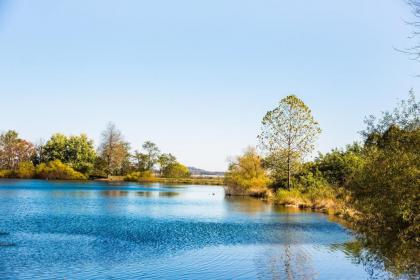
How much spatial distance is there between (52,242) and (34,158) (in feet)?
394

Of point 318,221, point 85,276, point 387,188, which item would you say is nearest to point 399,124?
point 387,188

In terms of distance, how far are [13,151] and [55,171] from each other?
19272mm

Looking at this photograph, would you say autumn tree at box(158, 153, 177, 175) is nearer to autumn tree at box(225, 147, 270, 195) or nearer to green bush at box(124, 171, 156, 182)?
green bush at box(124, 171, 156, 182)

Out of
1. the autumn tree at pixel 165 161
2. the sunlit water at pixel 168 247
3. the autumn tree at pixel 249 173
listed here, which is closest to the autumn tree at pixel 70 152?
the autumn tree at pixel 165 161

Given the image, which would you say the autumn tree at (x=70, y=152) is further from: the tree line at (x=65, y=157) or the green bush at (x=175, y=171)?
the green bush at (x=175, y=171)

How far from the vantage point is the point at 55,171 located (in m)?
126

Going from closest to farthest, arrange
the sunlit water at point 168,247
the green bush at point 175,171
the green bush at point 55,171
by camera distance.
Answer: the sunlit water at point 168,247
the green bush at point 55,171
the green bush at point 175,171

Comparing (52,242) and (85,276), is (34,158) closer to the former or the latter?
(52,242)

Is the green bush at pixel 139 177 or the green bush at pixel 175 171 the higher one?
the green bush at pixel 175 171

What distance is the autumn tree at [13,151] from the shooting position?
135 m

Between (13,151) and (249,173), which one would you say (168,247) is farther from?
(13,151)

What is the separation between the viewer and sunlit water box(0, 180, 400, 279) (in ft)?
61.7

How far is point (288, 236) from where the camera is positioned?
1200 inches

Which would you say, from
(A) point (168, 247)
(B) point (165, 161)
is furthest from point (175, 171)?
(A) point (168, 247)
